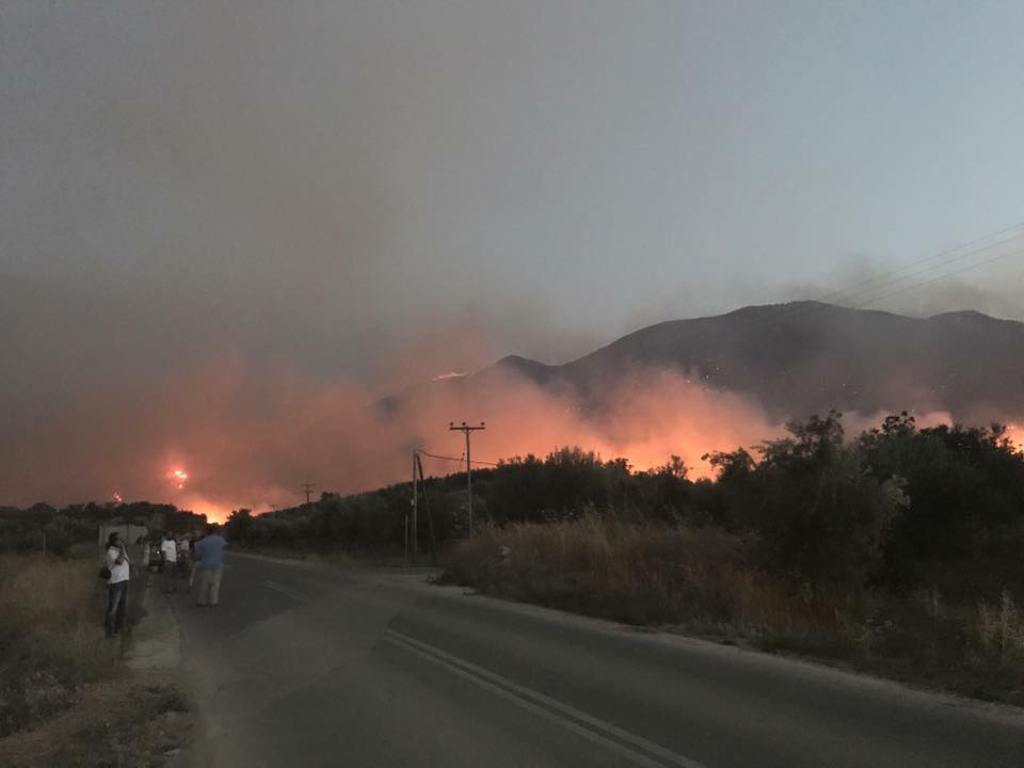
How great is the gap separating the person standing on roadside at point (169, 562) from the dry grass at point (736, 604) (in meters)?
9.29

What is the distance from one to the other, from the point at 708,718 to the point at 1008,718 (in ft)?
9.07

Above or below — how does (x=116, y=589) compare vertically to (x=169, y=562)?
below

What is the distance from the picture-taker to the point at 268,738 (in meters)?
7.57

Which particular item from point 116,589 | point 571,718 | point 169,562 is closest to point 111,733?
point 571,718

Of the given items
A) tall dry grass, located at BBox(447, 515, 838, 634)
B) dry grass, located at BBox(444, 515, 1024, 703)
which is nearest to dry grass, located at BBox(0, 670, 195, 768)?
dry grass, located at BBox(444, 515, 1024, 703)

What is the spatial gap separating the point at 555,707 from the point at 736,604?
8019 millimetres

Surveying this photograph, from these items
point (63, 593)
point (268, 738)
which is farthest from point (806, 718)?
point (63, 593)

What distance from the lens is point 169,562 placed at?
92.8ft

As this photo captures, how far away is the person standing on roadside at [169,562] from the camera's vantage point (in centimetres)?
2801

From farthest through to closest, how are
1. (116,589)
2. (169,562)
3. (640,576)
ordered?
1. (169,562)
2. (640,576)
3. (116,589)

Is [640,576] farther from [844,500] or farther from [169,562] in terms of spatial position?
[169,562]

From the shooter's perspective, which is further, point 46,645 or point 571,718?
point 46,645

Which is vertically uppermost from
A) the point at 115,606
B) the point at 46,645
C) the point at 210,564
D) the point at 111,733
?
the point at 210,564

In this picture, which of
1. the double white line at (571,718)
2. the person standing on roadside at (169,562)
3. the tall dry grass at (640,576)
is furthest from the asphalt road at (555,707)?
the person standing on roadside at (169,562)
